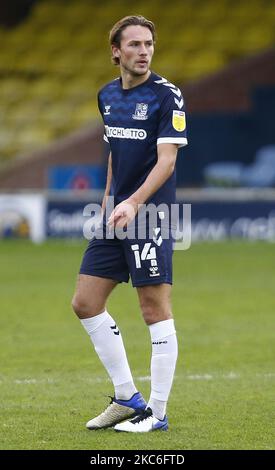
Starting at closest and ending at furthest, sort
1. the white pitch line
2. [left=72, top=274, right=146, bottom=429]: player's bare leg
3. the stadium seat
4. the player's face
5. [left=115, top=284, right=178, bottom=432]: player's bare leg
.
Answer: the player's face, [left=115, top=284, right=178, bottom=432]: player's bare leg, [left=72, top=274, right=146, bottom=429]: player's bare leg, the white pitch line, the stadium seat

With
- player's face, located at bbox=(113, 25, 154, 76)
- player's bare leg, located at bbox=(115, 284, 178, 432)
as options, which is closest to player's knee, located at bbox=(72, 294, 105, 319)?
player's bare leg, located at bbox=(115, 284, 178, 432)

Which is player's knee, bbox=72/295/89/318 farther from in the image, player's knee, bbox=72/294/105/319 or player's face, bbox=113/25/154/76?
player's face, bbox=113/25/154/76

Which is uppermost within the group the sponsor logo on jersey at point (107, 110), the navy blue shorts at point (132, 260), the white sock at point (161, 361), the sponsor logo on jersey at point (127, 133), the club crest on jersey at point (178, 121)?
the sponsor logo on jersey at point (107, 110)

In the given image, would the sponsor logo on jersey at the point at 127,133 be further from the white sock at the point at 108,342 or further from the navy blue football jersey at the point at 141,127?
the white sock at the point at 108,342

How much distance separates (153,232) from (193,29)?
2246 cm

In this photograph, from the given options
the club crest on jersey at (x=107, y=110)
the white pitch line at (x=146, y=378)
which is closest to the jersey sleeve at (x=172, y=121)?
the club crest on jersey at (x=107, y=110)

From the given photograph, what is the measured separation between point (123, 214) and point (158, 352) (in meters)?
0.82

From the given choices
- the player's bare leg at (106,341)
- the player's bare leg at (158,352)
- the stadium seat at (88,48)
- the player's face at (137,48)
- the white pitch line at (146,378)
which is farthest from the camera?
the stadium seat at (88,48)

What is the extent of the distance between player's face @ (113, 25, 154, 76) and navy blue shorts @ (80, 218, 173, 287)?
0.91m

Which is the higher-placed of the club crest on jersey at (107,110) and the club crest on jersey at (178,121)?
the club crest on jersey at (107,110)

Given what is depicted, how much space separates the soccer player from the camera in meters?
6.42

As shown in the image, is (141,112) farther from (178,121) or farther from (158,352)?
(158,352)

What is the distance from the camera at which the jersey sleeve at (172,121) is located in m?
6.41

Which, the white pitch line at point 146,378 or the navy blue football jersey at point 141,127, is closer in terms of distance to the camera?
the navy blue football jersey at point 141,127
